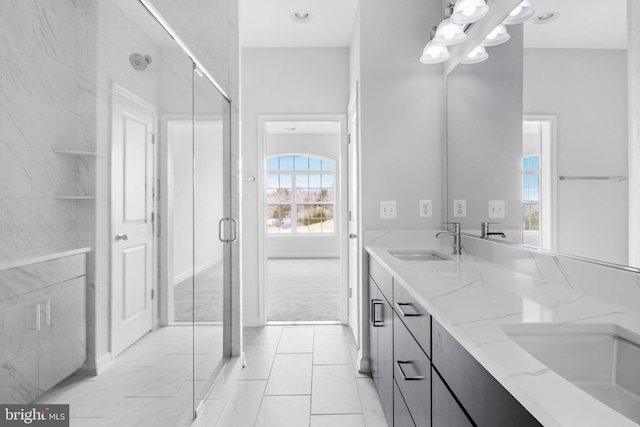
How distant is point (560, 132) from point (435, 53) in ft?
3.88

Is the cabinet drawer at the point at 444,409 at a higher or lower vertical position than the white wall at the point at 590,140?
lower

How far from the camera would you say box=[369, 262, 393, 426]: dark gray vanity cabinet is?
1795mm

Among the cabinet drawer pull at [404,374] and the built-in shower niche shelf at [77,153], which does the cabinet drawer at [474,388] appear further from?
the built-in shower niche shelf at [77,153]

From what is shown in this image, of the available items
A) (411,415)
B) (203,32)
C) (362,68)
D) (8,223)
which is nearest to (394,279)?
(411,415)

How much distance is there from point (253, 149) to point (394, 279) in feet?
7.49

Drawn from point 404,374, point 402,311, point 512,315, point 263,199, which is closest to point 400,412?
point 404,374

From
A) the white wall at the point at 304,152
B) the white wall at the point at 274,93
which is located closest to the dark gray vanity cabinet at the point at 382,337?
the white wall at the point at 274,93

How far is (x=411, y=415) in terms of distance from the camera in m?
1.37

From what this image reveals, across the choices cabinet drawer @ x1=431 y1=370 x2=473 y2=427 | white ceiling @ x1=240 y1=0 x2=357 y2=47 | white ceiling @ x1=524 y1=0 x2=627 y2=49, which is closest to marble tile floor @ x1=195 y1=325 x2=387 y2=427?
cabinet drawer @ x1=431 y1=370 x2=473 y2=427

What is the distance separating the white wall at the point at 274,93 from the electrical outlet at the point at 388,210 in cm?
135

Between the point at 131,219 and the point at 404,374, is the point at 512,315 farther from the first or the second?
the point at 131,219

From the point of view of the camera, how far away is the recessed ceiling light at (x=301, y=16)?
2.95m

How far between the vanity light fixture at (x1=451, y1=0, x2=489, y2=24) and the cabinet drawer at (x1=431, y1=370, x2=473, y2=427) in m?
1.74

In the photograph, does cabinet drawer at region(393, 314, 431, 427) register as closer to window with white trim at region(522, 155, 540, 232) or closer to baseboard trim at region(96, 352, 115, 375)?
window with white trim at region(522, 155, 540, 232)
